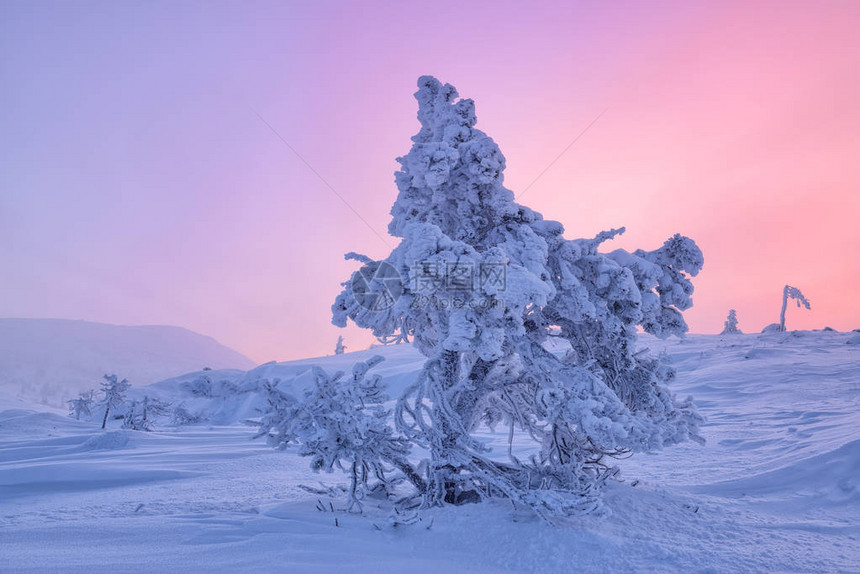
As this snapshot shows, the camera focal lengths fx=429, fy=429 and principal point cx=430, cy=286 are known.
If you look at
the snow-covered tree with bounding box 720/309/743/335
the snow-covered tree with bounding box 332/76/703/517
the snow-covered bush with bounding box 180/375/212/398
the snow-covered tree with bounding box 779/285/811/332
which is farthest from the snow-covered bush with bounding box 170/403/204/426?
the snow-covered tree with bounding box 720/309/743/335

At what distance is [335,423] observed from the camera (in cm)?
409

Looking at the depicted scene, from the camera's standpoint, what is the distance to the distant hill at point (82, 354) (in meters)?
95.4

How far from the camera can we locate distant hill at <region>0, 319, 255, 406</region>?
Answer: 313 ft

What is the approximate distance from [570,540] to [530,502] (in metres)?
0.45

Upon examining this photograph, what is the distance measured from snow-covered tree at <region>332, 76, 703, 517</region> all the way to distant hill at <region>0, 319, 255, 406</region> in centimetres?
8906

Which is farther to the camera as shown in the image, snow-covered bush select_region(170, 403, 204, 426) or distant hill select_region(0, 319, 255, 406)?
distant hill select_region(0, 319, 255, 406)

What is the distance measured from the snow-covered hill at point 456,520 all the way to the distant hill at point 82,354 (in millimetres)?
85031

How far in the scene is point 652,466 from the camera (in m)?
7.19

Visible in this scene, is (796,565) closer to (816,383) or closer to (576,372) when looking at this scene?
(576,372)

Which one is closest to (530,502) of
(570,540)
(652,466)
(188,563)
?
(570,540)

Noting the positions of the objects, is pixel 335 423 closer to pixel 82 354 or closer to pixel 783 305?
pixel 783 305

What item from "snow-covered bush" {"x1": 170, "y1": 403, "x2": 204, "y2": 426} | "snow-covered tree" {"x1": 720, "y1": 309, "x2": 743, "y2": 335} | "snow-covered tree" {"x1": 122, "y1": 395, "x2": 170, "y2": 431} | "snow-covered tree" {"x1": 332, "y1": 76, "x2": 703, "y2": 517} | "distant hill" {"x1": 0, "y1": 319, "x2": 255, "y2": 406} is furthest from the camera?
"distant hill" {"x1": 0, "y1": 319, "x2": 255, "y2": 406}

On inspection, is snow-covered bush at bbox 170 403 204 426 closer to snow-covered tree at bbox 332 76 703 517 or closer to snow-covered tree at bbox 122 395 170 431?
snow-covered tree at bbox 122 395 170 431

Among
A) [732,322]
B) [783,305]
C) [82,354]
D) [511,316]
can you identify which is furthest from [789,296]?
[82,354]
